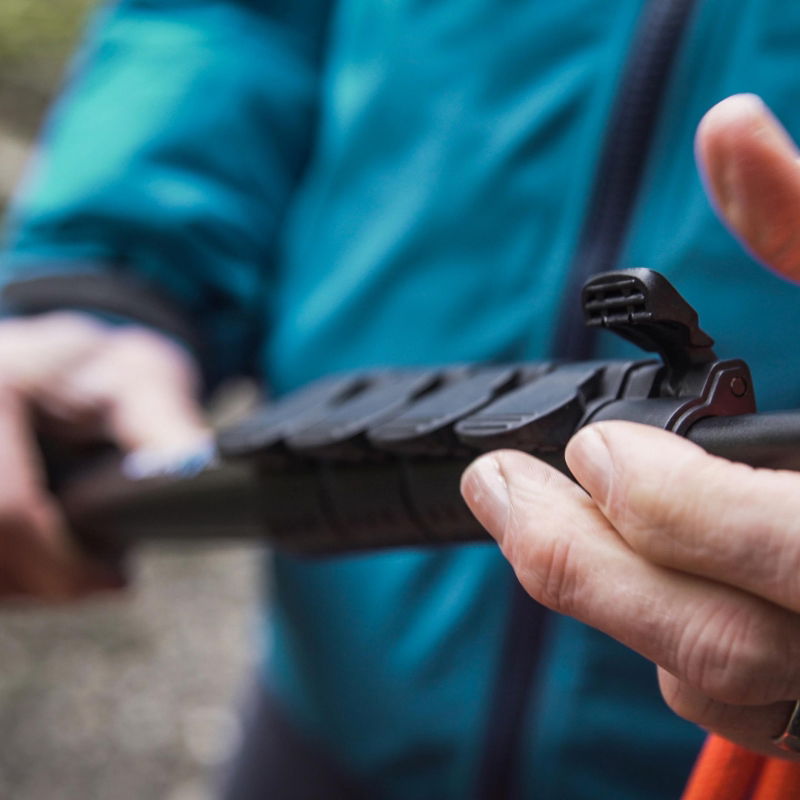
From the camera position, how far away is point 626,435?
29cm

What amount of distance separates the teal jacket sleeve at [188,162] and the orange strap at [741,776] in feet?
2.29

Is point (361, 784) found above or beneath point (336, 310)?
beneath

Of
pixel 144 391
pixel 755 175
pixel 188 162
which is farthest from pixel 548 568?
pixel 188 162

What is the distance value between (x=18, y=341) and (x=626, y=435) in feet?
2.37

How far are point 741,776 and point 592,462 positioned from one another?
0.48ft

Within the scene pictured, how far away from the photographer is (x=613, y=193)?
2.02ft

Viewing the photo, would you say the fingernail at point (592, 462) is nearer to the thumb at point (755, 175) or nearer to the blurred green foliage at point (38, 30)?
the thumb at point (755, 175)

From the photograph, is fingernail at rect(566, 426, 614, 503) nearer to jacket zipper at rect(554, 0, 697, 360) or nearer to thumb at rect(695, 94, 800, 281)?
thumb at rect(695, 94, 800, 281)

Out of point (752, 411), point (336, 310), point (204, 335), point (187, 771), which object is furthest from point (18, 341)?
point (187, 771)

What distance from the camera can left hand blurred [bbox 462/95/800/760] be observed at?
0.85 feet

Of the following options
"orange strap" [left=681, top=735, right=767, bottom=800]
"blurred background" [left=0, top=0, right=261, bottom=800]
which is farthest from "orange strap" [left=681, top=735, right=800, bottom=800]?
"blurred background" [left=0, top=0, right=261, bottom=800]

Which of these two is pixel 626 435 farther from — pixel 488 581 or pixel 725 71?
pixel 488 581

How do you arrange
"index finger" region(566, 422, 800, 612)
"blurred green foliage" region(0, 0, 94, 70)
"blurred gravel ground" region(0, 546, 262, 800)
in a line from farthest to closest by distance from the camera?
"blurred green foliage" region(0, 0, 94, 70) → "blurred gravel ground" region(0, 546, 262, 800) → "index finger" region(566, 422, 800, 612)

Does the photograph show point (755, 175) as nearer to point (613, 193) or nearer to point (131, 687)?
point (613, 193)
